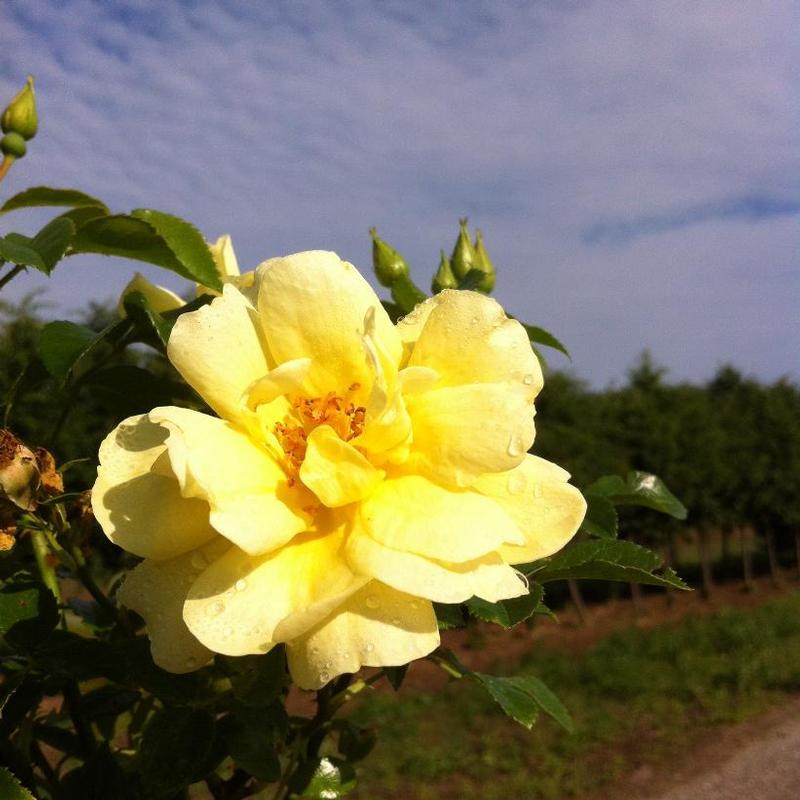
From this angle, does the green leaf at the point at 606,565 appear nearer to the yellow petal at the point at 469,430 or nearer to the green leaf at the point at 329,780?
the yellow petal at the point at 469,430

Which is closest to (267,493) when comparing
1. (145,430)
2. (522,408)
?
(145,430)

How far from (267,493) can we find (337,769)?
48 cm

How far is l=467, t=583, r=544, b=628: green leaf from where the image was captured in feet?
2.33

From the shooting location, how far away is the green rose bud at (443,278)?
103 cm

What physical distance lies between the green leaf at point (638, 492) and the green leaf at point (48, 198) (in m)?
0.75

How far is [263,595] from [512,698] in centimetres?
41

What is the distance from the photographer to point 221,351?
66 centimetres

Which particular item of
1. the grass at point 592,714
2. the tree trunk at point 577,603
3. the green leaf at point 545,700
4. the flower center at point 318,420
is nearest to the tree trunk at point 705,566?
the grass at point 592,714

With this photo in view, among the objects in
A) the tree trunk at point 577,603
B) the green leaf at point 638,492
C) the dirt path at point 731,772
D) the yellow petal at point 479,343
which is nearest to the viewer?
the yellow petal at point 479,343

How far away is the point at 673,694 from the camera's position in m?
7.52

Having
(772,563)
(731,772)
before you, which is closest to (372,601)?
(731,772)

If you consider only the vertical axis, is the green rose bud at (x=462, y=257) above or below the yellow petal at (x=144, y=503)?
above

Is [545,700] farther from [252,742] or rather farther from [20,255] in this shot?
[20,255]

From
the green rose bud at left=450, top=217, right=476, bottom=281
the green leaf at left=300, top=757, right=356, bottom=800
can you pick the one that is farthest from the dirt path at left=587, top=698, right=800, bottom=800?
the green rose bud at left=450, top=217, right=476, bottom=281
